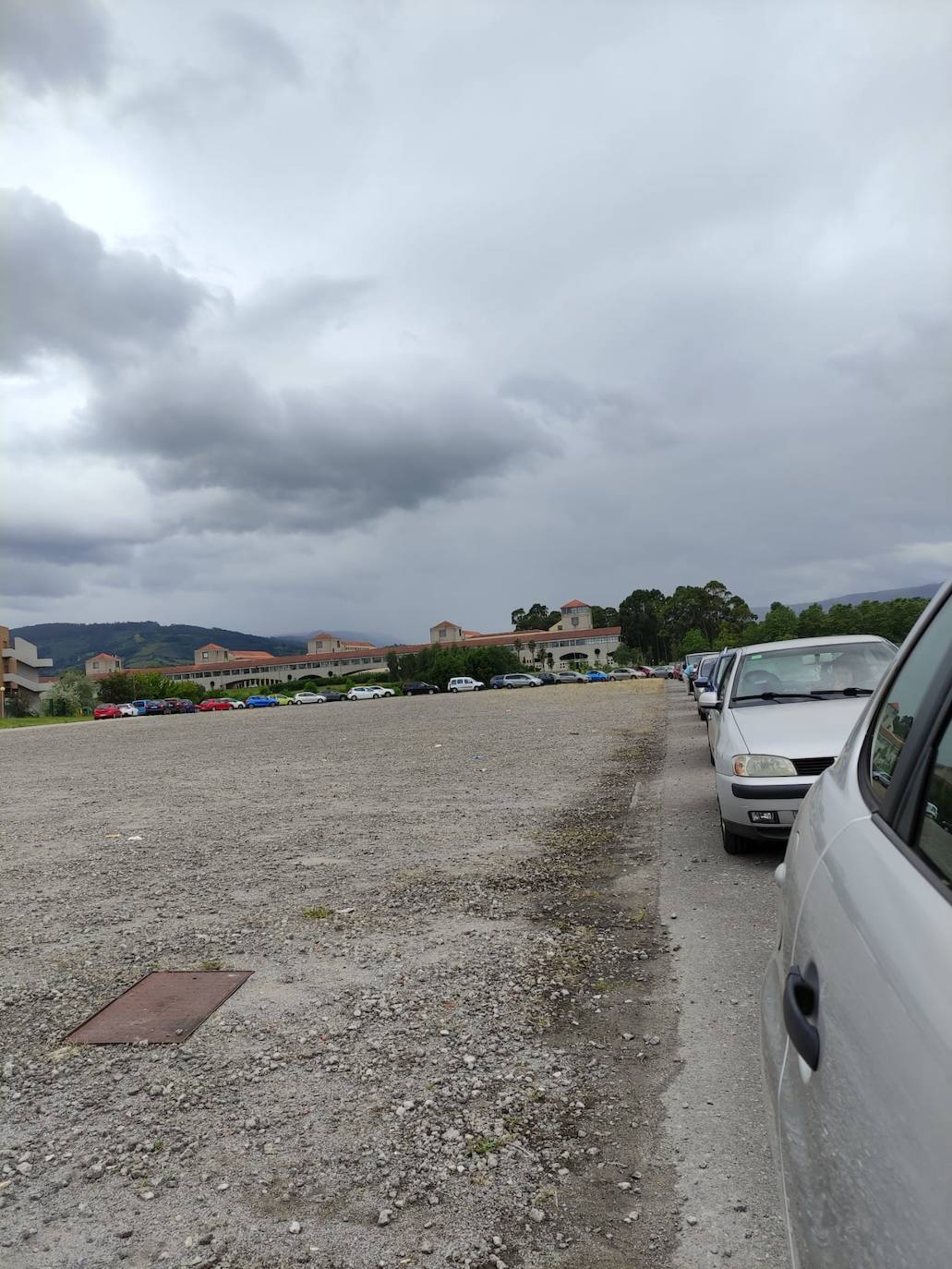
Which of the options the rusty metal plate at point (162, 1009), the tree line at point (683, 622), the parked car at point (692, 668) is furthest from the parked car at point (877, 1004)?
the tree line at point (683, 622)

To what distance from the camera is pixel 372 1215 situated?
2639 mm

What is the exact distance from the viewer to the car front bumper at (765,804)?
20.2 ft

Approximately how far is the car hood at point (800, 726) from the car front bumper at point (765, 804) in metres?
0.23

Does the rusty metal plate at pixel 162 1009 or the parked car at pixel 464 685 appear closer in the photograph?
the rusty metal plate at pixel 162 1009

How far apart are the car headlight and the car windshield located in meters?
1.57

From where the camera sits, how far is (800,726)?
6754mm

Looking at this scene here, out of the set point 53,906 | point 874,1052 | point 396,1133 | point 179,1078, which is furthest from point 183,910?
point 874,1052

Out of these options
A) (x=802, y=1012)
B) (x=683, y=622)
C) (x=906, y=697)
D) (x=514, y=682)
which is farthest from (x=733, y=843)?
(x=683, y=622)

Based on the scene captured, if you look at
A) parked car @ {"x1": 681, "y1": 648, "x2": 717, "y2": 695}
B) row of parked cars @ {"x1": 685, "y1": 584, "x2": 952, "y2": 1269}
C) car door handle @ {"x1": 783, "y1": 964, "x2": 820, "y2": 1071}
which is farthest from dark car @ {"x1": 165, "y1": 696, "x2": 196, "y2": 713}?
car door handle @ {"x1": 783, "y1": 964, "x2": 820, "y2": 1071}

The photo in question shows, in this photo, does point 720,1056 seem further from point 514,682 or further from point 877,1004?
point 514,682

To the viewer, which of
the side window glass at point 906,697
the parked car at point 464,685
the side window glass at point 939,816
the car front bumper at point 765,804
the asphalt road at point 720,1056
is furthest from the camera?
the parked car at point 464,685

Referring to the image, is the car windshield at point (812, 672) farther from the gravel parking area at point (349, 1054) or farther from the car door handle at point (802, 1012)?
the car door handle at point (802, 1012)

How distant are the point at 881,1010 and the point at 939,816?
0.37 metres

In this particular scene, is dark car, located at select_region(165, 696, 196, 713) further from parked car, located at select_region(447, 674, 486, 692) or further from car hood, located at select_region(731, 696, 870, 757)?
car hood, located at select_region(731, 696, 870, 757)
